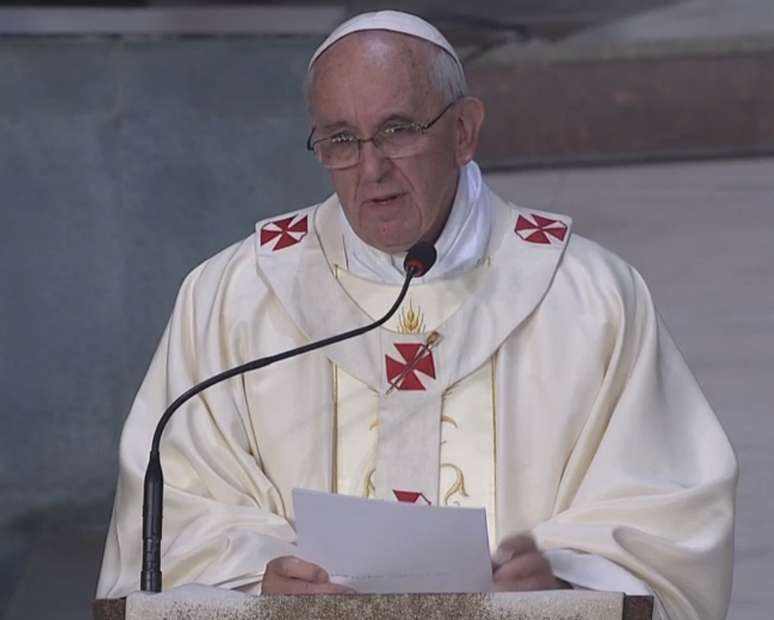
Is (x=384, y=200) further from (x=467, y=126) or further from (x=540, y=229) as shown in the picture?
(x=540, y=229)

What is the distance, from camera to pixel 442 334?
3770 mm

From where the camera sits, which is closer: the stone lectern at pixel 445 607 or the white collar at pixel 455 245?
the stone lectern at pixel 445 607

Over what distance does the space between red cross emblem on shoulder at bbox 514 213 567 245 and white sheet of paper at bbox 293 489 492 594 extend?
2.74 ft

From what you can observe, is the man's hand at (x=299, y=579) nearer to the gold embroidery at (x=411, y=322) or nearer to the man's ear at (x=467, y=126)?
the gold embroidery at (x=411, y=322)

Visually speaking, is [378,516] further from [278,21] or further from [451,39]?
[451,39]

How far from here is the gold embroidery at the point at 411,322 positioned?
3.78 meters

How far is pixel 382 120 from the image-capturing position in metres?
3.54

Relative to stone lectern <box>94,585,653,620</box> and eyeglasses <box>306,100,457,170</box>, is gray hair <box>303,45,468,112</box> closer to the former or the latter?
eyeglasses <box>306,100,457,170</box>

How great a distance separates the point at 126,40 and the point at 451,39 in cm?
557

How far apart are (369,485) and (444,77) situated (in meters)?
0.72

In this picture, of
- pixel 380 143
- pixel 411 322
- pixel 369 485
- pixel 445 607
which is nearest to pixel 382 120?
pixel 380 143

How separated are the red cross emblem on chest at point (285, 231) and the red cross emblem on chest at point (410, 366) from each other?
0.96 feet

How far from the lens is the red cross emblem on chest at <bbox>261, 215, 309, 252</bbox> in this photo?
3.88 meters

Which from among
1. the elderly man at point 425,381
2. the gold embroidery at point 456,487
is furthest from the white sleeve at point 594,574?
the gold embroidery at point 456,487
